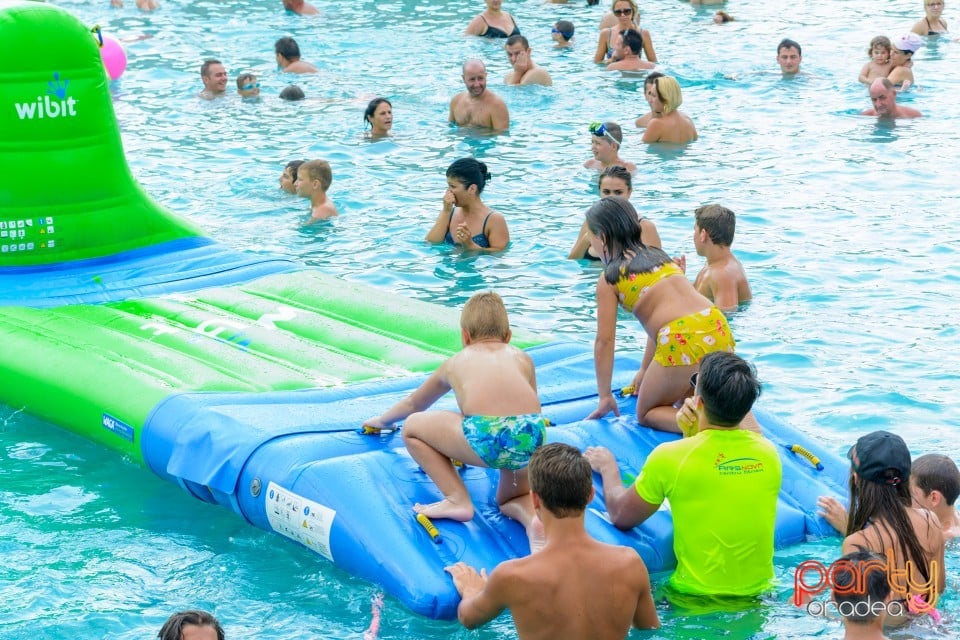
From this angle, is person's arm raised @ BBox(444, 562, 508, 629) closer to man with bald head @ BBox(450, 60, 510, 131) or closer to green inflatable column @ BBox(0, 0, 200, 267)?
green inflatable column @ BBox(0, 0, 200, 267)

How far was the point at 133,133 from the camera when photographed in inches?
521

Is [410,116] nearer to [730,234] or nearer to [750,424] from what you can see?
[730,234]

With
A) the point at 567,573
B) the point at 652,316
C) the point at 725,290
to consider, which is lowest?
the point at 567,573

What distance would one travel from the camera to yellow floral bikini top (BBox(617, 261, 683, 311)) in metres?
6.02

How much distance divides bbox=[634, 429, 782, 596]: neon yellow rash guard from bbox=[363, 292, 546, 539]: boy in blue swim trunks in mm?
564

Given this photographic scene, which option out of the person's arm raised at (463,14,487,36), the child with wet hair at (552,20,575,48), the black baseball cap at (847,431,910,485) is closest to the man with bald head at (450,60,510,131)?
the child with wet hair at (552,20,575,48)

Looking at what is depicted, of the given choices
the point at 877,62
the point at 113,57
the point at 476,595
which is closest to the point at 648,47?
the point at 877,62

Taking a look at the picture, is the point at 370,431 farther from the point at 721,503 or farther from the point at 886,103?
the point at 886,103

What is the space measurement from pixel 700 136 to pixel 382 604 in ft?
27.9

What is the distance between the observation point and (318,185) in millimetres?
10531

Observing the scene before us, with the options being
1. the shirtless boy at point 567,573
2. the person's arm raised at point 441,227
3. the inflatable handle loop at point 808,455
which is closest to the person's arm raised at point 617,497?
the shirtless boy at point 567,573

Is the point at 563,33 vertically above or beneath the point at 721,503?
above

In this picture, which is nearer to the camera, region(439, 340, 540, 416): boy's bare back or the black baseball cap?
the black baseball cap

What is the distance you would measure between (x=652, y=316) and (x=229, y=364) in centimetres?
234
